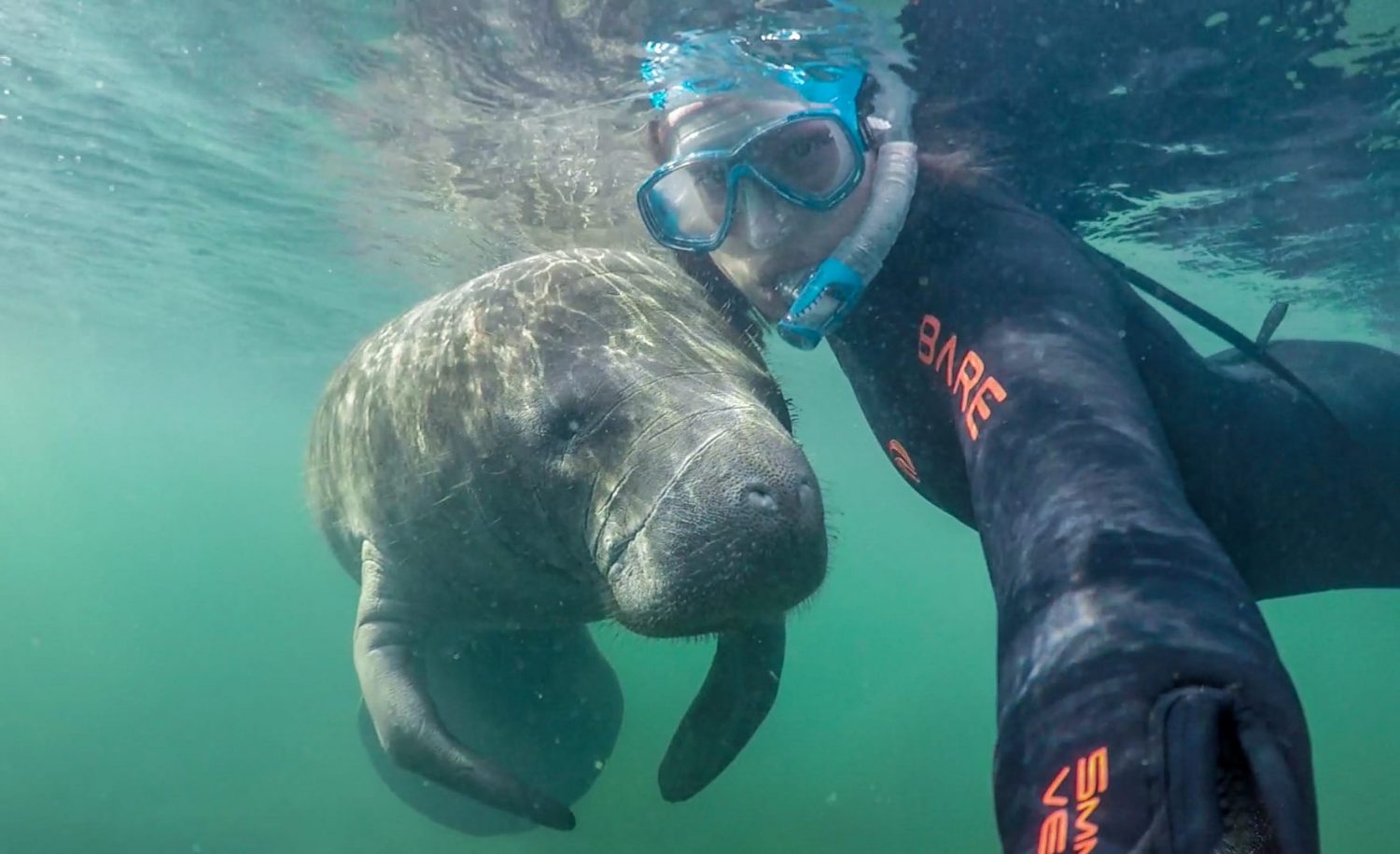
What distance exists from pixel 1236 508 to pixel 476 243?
40.0 ft

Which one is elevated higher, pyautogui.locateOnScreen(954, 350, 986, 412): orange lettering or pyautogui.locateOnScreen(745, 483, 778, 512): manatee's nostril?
pyautogui.locateOnScreen(954, 350, 986, 412): orange lettering

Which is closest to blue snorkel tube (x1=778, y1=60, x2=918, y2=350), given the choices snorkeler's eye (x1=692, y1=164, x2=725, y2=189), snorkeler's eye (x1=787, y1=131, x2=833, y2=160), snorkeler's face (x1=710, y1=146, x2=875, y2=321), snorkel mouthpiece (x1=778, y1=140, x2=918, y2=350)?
snorkel mouthpiece (x1=778, y1=140, x2=918, y2=350)

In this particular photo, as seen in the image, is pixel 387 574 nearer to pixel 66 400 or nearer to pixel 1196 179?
pixel 1196 179

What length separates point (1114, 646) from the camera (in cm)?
125

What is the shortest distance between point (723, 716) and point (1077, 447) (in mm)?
2907

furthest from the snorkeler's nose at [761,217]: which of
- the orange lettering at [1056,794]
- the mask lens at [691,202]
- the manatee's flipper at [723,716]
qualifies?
the orange lettering at [1056,794]

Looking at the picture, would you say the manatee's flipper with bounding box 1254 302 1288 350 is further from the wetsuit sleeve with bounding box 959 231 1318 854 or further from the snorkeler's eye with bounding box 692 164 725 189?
the snorkeler's eye with bounding box 692 164 725 189

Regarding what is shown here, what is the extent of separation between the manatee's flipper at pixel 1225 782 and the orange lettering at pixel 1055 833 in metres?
0.15

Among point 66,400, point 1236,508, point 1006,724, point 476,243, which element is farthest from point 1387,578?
point 66,400

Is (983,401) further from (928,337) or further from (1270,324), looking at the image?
(1270,324)

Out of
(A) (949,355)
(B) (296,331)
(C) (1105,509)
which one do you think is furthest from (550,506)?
(B) (296,331)

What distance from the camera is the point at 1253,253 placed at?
37.7 ft

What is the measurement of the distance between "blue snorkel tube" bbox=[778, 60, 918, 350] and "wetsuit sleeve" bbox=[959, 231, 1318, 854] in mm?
849

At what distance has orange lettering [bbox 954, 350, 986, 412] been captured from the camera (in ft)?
6.61
